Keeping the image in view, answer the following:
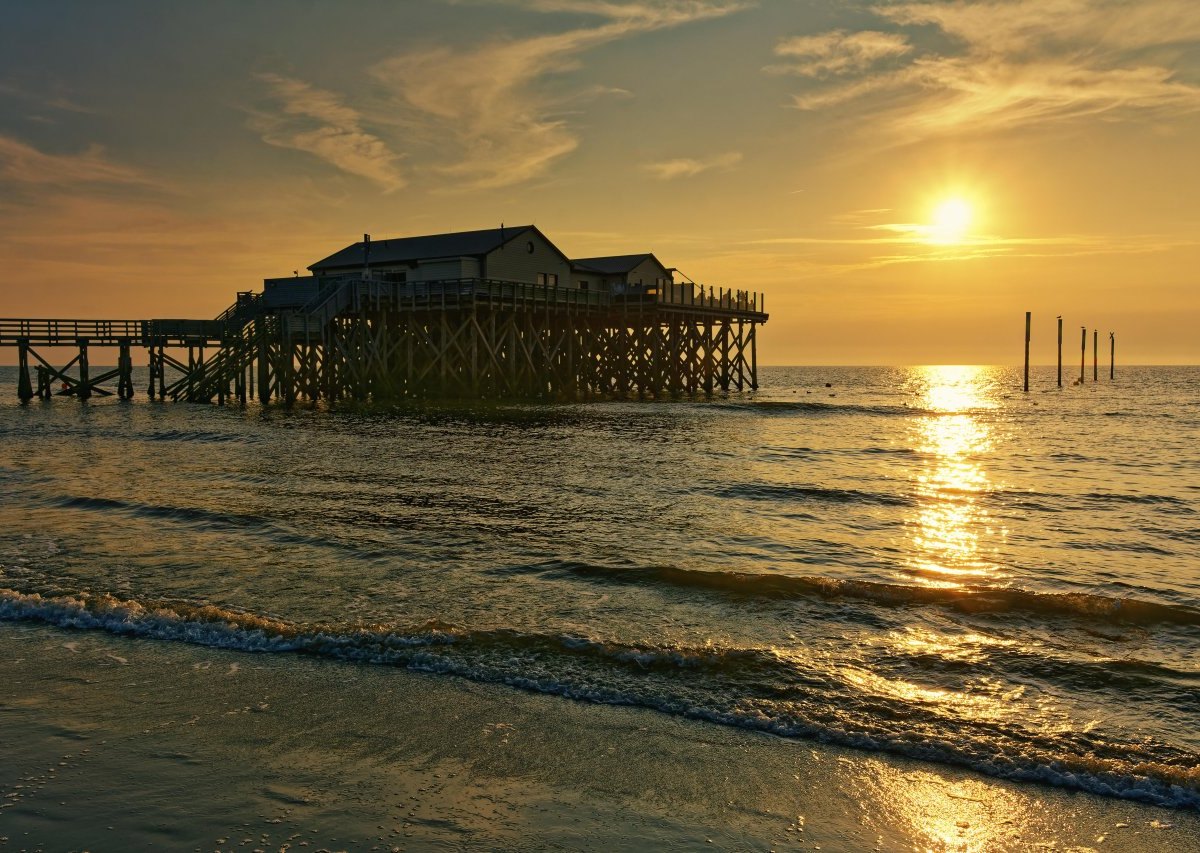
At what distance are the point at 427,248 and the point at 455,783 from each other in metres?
43.5

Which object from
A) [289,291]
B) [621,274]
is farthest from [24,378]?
[621,274]

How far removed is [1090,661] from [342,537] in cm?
937

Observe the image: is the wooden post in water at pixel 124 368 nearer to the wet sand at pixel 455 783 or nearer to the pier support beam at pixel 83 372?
the pier support beam at pixel 83 372

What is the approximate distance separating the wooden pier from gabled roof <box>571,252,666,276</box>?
209 cm

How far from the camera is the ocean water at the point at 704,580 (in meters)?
6.54

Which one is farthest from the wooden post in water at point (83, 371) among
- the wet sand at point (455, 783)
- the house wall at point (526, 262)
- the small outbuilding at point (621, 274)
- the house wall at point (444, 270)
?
the wet sand at point (455, 783)

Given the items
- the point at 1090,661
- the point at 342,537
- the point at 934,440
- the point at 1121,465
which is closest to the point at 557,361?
the point at 934,440

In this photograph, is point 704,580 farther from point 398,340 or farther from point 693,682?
point 398,340

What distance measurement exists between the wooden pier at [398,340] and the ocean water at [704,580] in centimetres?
1930

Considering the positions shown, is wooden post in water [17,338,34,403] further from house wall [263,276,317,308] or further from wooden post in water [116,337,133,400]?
house wall [263,276,317,308]

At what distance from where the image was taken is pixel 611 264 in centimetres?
5409

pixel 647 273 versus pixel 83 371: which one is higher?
pixel 647 273

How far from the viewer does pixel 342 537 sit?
41.8 ft

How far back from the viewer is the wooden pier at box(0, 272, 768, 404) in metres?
42.7
